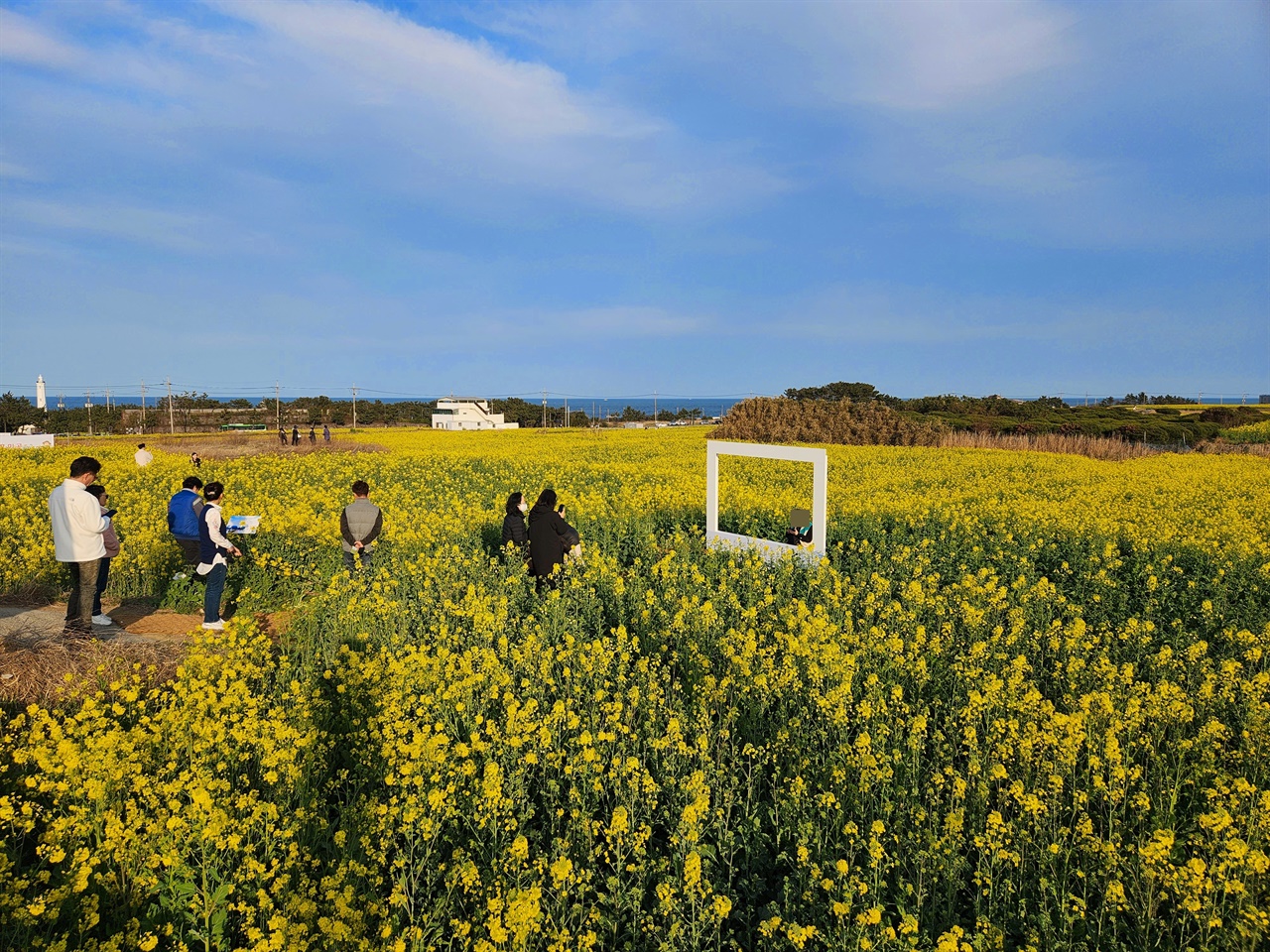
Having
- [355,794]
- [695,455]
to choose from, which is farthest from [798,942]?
[695,455]

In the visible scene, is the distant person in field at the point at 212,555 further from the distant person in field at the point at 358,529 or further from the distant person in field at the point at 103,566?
the distant person in field at the point at 358,529

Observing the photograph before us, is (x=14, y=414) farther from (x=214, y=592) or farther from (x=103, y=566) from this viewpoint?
(x=214, y=592)

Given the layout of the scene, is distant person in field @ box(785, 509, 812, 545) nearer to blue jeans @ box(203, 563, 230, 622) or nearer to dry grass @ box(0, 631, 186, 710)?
blue jeans @ box(203, 563, 230, 622)

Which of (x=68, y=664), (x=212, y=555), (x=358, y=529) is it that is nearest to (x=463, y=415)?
(x=358, y=529)

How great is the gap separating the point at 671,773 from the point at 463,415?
7782 centimetres

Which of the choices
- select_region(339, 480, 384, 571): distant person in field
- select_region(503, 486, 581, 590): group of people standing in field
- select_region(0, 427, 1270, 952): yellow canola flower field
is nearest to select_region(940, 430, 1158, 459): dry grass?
Answer: select_region(0, 427, 1270, 952): yellow canola flower field

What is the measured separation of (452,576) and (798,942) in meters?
6.97

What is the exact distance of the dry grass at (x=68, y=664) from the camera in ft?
20.1

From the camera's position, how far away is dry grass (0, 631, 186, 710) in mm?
6141

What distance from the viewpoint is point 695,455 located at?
27.3 meters

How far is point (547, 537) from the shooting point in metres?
8.96

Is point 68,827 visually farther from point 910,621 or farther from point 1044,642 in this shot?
Result: point 1044,642

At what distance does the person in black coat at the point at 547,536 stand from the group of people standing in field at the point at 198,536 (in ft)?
0.04

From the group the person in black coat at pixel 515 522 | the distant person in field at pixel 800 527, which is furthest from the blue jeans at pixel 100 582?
the distant person in field at pixel 800 527
